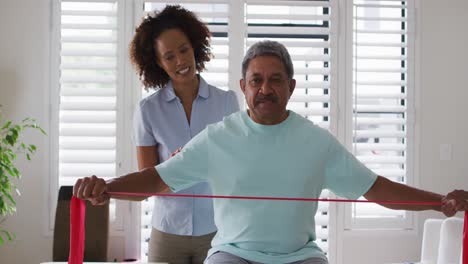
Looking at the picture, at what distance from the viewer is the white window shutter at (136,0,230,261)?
3.64 metres

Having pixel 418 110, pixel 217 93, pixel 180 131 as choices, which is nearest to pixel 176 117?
pixel 180 131

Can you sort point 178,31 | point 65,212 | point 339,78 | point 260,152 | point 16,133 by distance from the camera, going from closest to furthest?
point 260,152 → point 178,31 → point 16,133 → point 65,212 → point 339,78

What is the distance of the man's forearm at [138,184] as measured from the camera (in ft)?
5.53

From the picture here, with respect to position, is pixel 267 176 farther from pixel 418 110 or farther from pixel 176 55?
pixel 418 110

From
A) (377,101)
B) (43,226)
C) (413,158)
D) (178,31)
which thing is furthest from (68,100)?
(413,158)

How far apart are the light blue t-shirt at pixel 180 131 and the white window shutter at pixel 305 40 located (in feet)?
4.88

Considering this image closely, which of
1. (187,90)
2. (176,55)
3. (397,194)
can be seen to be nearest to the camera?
(397,194)

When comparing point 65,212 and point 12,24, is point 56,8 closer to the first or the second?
point 12,24

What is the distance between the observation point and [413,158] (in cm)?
382

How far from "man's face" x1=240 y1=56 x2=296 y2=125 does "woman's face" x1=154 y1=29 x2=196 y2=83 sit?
50 centimetres

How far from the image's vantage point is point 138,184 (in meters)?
1.72

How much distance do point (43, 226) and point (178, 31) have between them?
196 centimetres

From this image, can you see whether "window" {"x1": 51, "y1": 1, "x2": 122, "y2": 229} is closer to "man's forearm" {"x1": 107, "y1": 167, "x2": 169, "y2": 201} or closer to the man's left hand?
"man's forearm" {"x1": 107, "y1": 167, "x2": 169, "y2": 201}

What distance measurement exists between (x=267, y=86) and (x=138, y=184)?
0.46 metres
